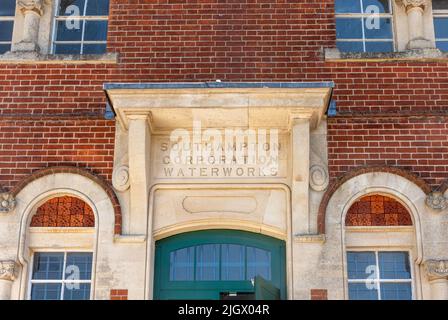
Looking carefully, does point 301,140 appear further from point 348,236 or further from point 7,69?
point 7,69

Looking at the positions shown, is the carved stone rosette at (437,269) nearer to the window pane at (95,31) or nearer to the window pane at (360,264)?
the window pane at (360,264)

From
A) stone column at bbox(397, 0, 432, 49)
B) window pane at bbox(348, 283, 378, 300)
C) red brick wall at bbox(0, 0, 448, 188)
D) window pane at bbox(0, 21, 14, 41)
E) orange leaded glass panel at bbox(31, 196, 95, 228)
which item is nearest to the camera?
window pane at bbox(348, 283, 378, 300)

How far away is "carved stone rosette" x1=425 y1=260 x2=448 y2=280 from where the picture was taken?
11000mm

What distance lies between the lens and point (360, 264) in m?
11.4

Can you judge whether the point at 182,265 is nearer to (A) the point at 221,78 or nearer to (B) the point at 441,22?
(A) the point at 221,78

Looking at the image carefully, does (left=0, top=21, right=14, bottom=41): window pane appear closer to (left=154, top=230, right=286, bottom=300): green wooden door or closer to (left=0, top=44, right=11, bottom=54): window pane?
(left=0, top=44, right=11, bottom=54): window pane

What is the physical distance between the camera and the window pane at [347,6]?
508 inches

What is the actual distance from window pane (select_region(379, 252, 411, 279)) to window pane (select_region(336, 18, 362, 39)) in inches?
125

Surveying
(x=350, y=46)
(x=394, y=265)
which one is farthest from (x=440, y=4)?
(x=394, y=265)

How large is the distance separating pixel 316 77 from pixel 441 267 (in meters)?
2.99

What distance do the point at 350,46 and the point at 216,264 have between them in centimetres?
362

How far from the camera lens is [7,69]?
40.4ft

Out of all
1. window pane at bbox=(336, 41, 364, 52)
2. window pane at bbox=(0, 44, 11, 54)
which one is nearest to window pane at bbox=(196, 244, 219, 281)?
window pane at bbox=(336, 41, 364, 52)

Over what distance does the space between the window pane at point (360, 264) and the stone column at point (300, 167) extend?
2.67 feet
